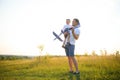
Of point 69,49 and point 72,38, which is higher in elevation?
point 72,38

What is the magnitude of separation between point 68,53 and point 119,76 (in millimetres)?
1664

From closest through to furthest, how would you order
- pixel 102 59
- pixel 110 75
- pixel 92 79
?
pixel 92 79 < pixel 110 75 < pixel 102 59

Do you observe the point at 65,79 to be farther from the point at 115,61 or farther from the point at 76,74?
the point at 115,61

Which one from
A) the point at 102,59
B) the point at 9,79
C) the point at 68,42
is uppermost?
the point at 68,42

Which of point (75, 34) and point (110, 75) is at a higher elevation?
point (75, 34)

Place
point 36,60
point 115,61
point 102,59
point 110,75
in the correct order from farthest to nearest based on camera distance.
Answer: point 36,60
point 102,59
point 115,61
point 110,75

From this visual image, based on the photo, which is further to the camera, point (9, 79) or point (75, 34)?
point (9, 79)

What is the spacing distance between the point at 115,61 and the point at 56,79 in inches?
124

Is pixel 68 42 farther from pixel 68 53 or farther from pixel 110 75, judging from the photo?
pixel 110 75

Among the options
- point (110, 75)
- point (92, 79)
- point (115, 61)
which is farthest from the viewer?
point (115, 61)

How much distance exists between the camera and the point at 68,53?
6.39 meters

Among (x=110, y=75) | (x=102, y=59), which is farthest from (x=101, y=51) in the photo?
(x=110, y=75)

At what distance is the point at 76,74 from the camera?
20.2 ft

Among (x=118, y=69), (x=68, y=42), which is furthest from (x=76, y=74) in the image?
(x=118, y=69)
